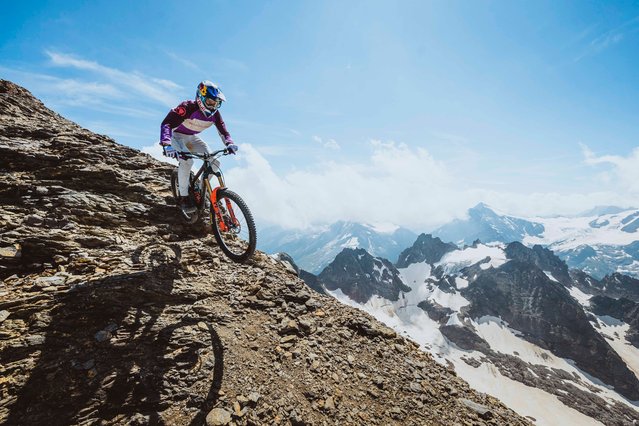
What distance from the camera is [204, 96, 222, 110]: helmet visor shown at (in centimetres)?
1058

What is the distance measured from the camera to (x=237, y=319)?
8.98m

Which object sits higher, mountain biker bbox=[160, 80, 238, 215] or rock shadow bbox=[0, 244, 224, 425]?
mountain biker bbox=[160, 80, 238, 215]

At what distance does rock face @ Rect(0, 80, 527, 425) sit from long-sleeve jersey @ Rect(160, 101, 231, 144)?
422 cm

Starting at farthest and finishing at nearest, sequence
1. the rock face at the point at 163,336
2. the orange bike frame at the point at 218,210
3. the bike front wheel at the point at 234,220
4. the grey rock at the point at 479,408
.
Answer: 1. the orange bike frame at the point at 218,210
2. the bike front wheel at the point at 234,220
3. the grey rock at the point at 479,408
4. the rock face at the point at 163,336

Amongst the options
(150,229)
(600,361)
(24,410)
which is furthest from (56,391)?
(600,361)

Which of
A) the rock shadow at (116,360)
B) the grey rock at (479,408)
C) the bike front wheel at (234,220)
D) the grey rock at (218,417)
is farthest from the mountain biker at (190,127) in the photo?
the grey rock at (479,408)

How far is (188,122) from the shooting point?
1116 cm

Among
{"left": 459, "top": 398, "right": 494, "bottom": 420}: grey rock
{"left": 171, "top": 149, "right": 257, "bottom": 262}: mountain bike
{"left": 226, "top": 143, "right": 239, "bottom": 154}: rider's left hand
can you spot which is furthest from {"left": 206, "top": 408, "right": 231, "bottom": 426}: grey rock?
{"left": 226, "top": 143, "right": 239, "bottom": 154}: rider's left hand

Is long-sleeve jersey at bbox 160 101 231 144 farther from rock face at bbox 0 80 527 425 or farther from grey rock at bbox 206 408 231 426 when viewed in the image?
grey rock at bbox 206 408 231 426

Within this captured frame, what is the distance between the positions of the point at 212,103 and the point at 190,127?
1.38 metres

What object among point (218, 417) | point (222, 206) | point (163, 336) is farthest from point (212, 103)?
point (218, 417)

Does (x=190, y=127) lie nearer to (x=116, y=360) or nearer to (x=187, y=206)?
(x=187, y=206)

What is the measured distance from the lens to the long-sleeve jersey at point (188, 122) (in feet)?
34.1

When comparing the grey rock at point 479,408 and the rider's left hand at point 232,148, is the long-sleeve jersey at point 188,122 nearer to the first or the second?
the rider's left hand at point 232,148
